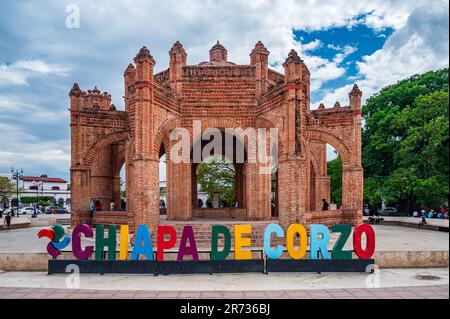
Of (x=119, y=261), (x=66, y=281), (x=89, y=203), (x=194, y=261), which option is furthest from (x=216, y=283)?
(x=89, y=203)

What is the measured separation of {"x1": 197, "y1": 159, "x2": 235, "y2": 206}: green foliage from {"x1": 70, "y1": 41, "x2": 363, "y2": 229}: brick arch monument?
61.4 feet

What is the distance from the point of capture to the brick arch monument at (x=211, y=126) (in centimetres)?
1351

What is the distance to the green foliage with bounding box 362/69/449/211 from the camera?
20.1 meters

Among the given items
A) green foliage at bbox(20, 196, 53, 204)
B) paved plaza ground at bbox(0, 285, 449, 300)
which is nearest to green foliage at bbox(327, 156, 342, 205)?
paved plaza ground at bbox(0, 285, 449, 300)

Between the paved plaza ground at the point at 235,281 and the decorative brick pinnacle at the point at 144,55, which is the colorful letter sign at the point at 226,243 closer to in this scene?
the paved plaza ground at the point at 235,281

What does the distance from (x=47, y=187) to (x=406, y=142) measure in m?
77.8

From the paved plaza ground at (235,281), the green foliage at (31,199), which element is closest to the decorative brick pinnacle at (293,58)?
the paved plaza ground at (235,281)

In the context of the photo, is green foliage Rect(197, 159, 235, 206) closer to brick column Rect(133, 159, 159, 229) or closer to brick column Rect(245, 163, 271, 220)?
brick column Rect(245, 163, 271, 220)

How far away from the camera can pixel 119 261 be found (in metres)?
9.67

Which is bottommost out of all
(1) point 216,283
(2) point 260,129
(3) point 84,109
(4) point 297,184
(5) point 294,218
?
(1) point 216,283

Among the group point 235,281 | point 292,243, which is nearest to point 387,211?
point 292,243

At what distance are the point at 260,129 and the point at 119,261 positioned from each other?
917cm

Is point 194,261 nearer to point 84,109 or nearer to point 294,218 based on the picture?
point 294,218

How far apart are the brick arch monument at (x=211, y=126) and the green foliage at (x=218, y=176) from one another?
18.7 m
